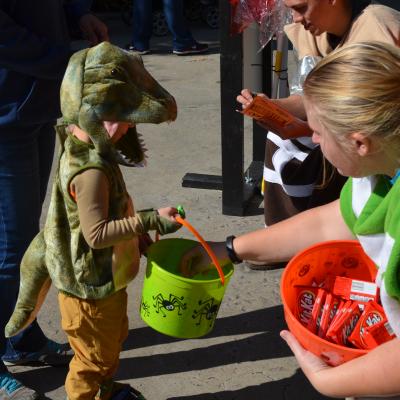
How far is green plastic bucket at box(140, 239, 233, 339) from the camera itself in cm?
246

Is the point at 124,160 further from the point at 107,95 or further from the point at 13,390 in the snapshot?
the point at 13,390

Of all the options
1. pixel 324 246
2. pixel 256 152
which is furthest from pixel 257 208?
pixel 324 246

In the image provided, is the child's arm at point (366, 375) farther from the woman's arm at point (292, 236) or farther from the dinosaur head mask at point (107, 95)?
the dinosaur head mask at point (107, 95)

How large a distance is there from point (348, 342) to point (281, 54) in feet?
9.52

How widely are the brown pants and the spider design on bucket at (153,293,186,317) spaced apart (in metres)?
0.18

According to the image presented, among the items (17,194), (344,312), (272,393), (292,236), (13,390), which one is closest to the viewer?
(344,312)

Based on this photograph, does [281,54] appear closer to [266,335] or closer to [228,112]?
[228,112]

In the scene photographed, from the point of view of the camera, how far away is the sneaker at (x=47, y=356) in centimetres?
327

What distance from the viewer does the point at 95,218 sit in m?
2.40

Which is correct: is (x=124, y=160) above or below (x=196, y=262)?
above

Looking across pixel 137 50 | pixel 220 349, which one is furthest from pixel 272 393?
pixel 137 50

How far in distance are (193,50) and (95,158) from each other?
21.3 ft

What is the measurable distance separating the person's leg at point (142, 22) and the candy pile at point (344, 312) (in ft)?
21.9

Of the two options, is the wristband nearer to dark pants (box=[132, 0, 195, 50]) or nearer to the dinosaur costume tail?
the dinosaur costume tail
